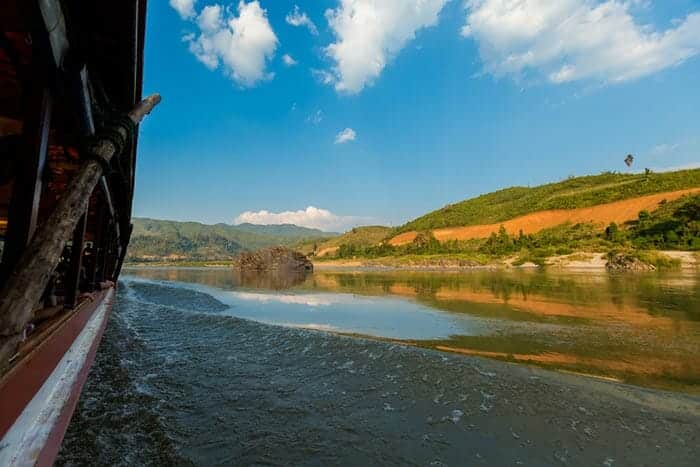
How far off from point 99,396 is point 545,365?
7.39 meters

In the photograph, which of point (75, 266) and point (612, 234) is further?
point (612, 234)

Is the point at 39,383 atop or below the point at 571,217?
below

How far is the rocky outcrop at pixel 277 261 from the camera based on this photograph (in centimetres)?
5594

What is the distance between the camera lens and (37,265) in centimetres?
181

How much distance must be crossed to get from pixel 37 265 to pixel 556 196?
5679 inches

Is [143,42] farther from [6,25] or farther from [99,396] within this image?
[99,396]

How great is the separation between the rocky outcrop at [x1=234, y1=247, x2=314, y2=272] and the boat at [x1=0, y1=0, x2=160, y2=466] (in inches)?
2026

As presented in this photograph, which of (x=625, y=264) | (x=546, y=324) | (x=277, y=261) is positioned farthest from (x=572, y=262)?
(x=546, y=324)

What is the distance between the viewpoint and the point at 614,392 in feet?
17.1

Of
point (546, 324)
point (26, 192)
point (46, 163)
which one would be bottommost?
point (546, 324)

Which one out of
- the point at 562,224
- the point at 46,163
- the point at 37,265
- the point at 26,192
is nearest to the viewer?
the point at 37,265

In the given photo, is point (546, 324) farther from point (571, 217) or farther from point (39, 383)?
point (571, 217)

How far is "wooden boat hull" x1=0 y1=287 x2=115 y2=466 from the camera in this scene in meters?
2.22

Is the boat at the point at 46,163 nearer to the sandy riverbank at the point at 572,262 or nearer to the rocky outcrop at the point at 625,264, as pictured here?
the rocky outcrop at the point at 625,264
